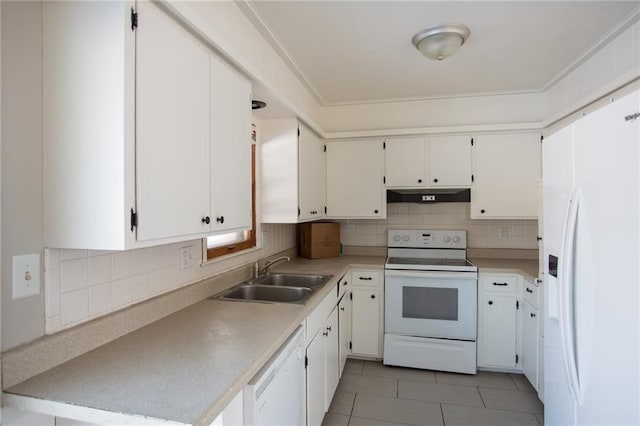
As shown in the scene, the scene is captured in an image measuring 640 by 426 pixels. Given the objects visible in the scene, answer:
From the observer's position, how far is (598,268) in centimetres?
116

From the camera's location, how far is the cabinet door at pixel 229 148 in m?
1.46

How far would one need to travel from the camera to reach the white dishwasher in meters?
1.12

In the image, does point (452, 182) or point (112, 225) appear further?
point (452, 182)

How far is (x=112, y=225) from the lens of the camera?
1002 millimetres

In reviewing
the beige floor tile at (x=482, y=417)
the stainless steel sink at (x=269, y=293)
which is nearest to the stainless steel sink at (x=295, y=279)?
the stainless steel sink at (x=269, y=293)

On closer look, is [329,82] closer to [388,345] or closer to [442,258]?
[442,258]

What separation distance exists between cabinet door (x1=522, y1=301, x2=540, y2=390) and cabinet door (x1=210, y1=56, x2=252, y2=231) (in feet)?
7.29

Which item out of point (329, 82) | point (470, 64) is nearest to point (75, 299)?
point (329, 82)

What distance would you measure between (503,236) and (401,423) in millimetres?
2033

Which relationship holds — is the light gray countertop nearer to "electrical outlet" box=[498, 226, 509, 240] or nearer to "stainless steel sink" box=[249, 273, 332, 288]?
"stainless steel sink" box=[249, 273, 332, 288]

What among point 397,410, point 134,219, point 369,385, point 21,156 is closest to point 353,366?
point 369,385

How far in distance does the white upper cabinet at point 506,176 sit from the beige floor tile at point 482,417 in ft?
5.11

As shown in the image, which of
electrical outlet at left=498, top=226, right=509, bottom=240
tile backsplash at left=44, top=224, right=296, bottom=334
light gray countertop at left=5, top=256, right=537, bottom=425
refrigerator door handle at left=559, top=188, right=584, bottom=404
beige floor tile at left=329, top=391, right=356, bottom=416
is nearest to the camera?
light gray countertop at left=5, top=256, right=537, bottom=425

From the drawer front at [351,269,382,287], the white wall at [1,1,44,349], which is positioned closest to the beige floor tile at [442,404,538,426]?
the drawer front at [351,269,382,287]
